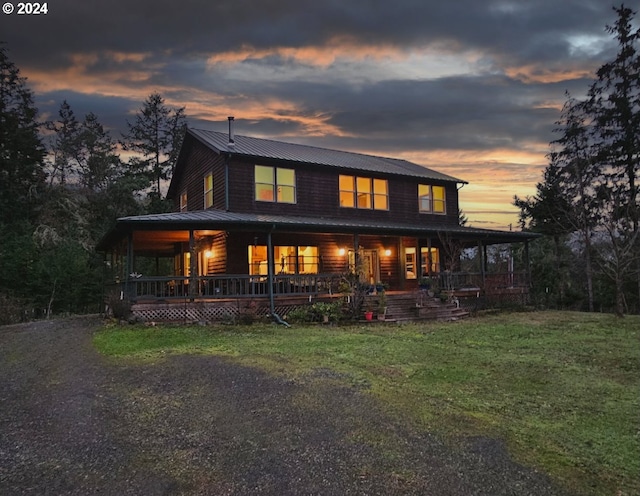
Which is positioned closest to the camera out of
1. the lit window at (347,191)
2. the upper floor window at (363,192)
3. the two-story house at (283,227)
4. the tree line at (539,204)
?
the two-story house at (283,227)

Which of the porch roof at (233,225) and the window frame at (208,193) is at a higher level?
the window frame at (208,193)

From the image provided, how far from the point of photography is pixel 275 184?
1836 centimetres

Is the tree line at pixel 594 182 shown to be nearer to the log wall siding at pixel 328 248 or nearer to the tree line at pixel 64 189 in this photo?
the log wall siding at pixel 328 248

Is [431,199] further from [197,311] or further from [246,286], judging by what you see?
[197,311]

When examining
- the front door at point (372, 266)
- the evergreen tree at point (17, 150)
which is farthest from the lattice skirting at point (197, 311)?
the evergreen tree at point (17, 150)

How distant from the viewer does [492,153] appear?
83.9 ft

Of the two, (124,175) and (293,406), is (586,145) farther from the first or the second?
(124,175)

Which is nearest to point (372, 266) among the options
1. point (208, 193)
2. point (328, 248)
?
point (328, 248)

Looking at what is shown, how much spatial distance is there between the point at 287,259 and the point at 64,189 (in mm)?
21039

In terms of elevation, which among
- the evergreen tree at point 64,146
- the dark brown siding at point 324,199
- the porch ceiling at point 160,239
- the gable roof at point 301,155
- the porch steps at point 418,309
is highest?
the evergreen tree at point 64,146

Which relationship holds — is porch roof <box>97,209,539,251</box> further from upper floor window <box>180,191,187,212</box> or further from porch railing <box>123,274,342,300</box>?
upper floor window <box>180,191,187,212</box>

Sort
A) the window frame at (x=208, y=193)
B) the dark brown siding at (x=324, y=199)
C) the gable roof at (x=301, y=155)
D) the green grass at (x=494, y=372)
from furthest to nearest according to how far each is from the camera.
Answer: the window frame at (x=208, y=193) < the gable roof at (x=301, y=155) < the dark brown siding at (x=324, y=199) < the green grass at (x=494, y=372)

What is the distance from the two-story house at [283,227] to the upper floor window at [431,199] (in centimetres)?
5

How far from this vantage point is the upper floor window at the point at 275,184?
1805 centimetres
